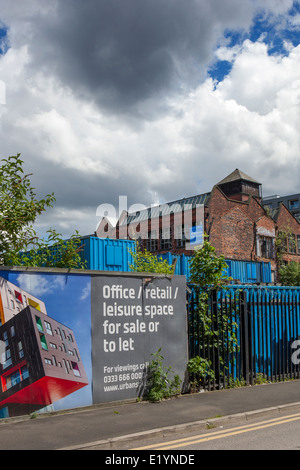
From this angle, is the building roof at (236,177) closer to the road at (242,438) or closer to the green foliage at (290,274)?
the green foliage at (290,274)

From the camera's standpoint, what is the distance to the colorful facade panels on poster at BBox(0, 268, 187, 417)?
26.8 ft

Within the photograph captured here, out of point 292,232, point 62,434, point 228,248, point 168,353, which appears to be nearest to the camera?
point 62,434

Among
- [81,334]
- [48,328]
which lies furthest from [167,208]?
[48,328]

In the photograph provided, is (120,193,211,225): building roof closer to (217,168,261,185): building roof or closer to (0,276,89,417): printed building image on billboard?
(217,168,261,185): building roof

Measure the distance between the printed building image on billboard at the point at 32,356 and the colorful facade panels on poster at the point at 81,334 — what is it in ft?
0.06

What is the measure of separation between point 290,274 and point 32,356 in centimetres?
4451

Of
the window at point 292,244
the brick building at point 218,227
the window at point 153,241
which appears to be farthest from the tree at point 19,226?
the window at point 292,244

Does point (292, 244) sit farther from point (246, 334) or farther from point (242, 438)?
point (242, 438)

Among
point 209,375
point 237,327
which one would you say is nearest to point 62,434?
point 209,375

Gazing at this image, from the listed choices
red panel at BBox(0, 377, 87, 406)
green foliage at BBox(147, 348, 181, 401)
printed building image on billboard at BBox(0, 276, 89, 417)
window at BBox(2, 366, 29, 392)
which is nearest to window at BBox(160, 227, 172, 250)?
green foliage at BBox(147, 348, 181, 401)

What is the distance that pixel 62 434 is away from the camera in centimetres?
702

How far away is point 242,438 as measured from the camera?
6.86m

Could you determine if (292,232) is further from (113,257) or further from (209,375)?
(209,375)
